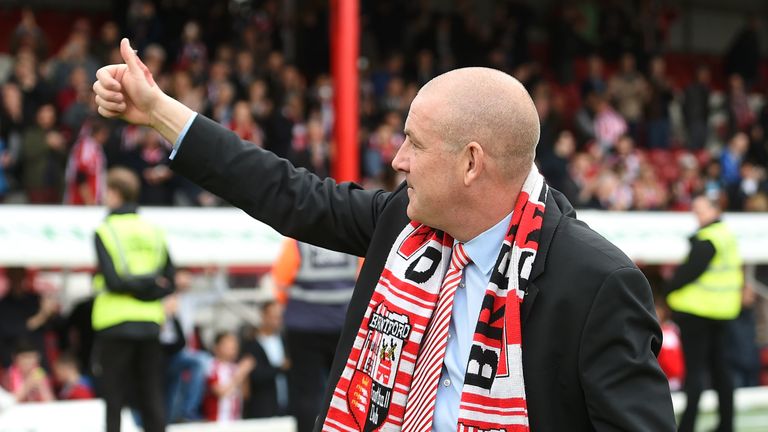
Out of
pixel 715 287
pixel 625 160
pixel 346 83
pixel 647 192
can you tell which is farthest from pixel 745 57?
pixel 715 287

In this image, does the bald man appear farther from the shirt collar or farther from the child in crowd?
the child in crowd

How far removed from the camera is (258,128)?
36.6ft

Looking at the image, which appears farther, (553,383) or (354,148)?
(354,148)

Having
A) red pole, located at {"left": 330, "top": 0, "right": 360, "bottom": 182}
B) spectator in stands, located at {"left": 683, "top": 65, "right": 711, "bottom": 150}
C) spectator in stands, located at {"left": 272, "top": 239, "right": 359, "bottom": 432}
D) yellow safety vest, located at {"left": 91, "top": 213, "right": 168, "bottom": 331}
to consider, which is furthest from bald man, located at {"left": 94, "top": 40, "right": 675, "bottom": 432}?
spectator in stands, located at {"left": 683, "top": 65, "right": 711, "bottom": 150}

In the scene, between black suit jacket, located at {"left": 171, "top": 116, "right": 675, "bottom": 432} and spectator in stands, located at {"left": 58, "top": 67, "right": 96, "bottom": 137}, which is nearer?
black suit jacket, located at {"left": 171, "top": 116, "right": 675, "bottom": 432}

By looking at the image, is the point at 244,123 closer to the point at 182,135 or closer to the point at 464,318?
the point at 182,135

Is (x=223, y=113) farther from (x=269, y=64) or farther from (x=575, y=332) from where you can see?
(x=575, y=332)

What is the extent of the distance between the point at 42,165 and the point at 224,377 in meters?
2.87

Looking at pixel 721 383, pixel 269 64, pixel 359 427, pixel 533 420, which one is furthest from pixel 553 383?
pixel 269 64

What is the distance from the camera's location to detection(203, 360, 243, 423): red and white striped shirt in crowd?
8195 millimetres

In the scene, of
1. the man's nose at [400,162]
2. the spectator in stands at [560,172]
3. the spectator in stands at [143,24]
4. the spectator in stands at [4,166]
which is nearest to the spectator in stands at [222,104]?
the spectator in stands at [143,24]

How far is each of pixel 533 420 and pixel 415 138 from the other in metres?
0.59

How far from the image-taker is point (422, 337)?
2.18 m

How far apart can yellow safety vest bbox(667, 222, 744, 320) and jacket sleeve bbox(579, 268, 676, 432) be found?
567cm
